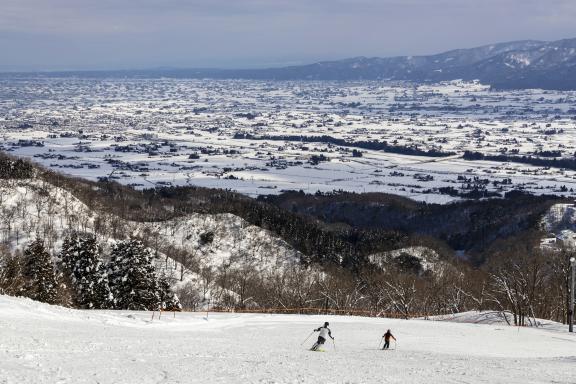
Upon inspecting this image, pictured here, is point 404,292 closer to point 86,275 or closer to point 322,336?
point 86,275

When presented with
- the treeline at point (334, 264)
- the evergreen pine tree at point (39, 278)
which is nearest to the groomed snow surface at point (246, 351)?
the treeline at point (334, 264)

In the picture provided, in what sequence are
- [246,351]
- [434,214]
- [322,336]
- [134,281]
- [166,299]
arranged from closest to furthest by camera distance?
[246,351], [322,336], [134,281], [166,299], [434,214]

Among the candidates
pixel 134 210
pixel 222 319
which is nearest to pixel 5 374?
pixel 222 319

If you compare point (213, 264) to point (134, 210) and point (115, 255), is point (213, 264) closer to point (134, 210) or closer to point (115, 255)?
point (134, 210)

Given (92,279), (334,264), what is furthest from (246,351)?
(334,264)

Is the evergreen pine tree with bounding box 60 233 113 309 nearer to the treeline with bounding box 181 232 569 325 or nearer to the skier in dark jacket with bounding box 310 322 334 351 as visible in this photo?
the treeline with bounding box 181 232 569 325

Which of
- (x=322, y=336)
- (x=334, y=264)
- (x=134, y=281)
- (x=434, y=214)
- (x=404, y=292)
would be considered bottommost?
(x=434, y=214)

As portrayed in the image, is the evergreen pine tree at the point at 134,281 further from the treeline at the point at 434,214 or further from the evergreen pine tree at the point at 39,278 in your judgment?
the treeline at the point at 434,214
